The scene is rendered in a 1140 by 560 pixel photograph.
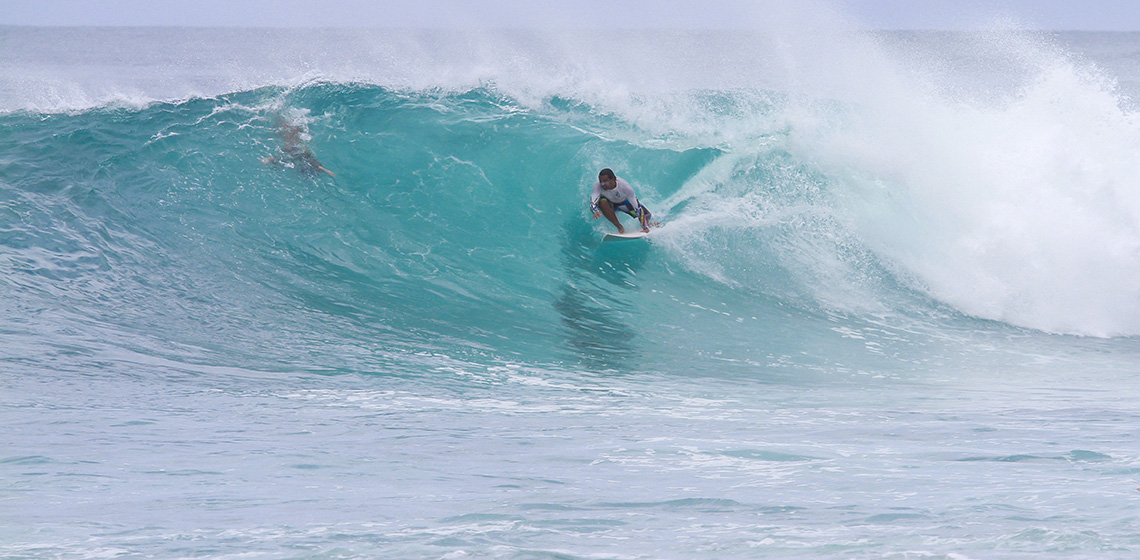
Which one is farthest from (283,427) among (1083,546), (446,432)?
(1083,546)

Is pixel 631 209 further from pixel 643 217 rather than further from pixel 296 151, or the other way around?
pixel 296 151

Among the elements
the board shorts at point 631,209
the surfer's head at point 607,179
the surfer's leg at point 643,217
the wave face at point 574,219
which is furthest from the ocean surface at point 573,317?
the surfer's head at point 607,179

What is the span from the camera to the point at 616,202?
10.7m

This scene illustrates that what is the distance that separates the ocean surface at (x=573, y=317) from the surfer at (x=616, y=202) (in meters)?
0.33

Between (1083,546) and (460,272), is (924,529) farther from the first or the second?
(460,272)

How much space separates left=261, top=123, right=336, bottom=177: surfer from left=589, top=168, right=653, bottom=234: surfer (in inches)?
145

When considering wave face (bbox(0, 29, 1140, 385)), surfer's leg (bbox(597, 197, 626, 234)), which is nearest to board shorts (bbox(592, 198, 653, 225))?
surfer's leg (bbox(597, 197, 626, 234))

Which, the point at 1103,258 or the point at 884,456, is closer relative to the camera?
the point at 884,456

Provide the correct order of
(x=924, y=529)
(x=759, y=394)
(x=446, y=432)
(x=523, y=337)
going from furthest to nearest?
1. (x=523, y=337)
2. (x=759, y=394)
3. (x=446, y=432)
4. (x=924, y=529)

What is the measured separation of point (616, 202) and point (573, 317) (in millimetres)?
1913

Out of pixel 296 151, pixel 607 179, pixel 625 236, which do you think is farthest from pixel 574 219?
pixel 296 151

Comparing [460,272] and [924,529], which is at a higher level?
[460,272]

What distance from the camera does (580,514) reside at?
13.5ft

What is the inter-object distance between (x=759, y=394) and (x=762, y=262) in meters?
3.86
